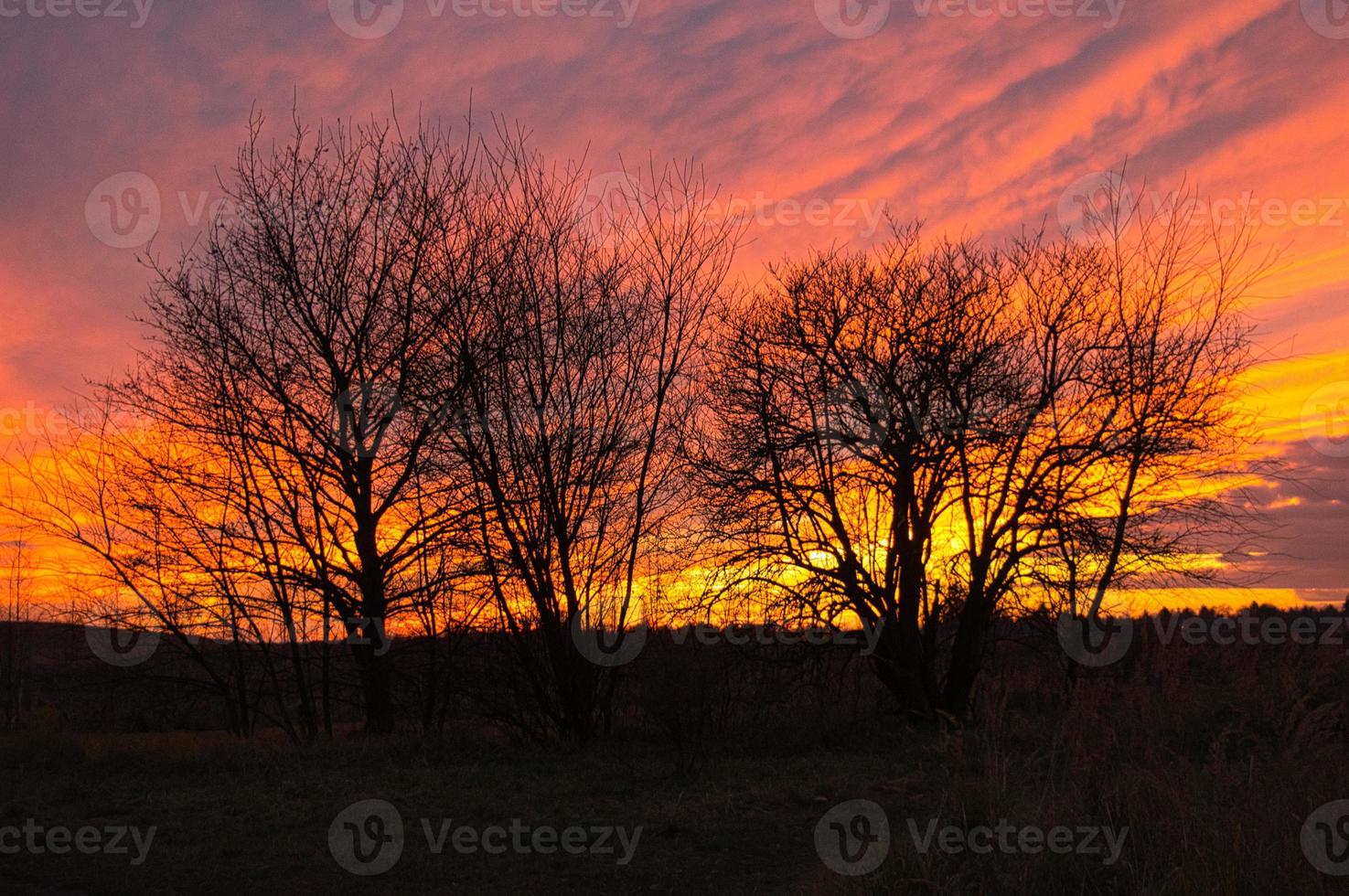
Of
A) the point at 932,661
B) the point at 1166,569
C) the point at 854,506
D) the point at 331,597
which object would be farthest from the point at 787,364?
the point at 331,597

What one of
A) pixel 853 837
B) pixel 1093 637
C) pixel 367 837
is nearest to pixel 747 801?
pixel 853 837

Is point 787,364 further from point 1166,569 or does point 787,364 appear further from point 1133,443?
point 1166,569

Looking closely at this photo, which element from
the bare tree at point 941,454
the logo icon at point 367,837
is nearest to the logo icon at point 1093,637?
the bare tree at point 941,454

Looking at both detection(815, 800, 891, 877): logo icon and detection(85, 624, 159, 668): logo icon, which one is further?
detection(85, 624, 159, 668): logo icon

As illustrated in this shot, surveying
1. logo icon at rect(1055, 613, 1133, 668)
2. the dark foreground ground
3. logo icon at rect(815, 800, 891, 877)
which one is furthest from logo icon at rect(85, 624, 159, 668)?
logo icon at rect(1055, 613, 1133, 668)

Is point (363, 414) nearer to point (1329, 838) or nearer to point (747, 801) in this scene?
point (747, 801)

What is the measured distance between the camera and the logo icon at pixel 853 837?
20.8ft

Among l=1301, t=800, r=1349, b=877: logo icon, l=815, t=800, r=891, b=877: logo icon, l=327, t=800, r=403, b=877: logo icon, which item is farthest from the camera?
l=327, t=800, r=403, b=877: logo icon

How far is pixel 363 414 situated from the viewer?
48.1 ft

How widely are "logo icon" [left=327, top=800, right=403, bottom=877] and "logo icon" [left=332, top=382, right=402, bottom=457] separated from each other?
677 centimetres

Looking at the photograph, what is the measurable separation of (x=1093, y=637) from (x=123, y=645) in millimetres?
15546


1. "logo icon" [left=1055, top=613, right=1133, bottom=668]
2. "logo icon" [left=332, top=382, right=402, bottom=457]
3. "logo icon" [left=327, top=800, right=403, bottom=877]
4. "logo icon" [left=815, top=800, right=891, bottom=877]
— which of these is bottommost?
"logo icon" [left=815, top=800, right=891, bottom=877]

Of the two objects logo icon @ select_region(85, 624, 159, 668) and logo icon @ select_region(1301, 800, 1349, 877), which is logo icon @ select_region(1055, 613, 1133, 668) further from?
logo icon @ select_region(85, 624, 159, 668)

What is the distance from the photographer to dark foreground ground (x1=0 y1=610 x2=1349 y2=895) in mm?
5633
